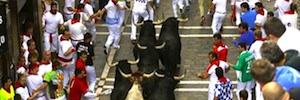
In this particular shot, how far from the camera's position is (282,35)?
8.78m

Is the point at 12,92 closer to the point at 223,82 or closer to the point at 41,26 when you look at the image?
the point at 223,82

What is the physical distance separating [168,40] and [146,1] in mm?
2055

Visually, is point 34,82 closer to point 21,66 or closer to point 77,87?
point 21,66

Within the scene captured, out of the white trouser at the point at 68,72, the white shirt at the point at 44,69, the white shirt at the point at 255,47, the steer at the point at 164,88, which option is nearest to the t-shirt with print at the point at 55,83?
the white shirt at the point at 44,69

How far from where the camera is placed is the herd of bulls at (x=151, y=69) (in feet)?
46.1

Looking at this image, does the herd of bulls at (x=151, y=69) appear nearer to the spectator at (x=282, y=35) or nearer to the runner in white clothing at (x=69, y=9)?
the runner in white clothing at (x=69, y=9)

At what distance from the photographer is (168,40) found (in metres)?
16.6

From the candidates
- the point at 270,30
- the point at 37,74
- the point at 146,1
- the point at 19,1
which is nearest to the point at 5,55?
the point at 37,74

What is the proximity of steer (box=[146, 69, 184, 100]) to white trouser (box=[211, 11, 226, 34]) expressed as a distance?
3970mm

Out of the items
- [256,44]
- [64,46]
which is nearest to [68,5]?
[64,46]

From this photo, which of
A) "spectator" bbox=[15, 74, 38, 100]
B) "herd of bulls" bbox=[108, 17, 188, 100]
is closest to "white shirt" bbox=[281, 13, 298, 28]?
"herd of bulls" bbox=[108, 17, 188, 100]

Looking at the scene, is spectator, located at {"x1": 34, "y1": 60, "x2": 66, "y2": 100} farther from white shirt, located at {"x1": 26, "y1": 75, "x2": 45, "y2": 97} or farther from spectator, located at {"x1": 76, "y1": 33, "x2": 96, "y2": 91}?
spectator, located at {"x1": 76, "y1": 33, "x2": 96, "y2": 91}

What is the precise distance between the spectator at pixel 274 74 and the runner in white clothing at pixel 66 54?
7973mm

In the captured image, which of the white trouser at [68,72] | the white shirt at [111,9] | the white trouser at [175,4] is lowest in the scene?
the white trouser at [68,72]
